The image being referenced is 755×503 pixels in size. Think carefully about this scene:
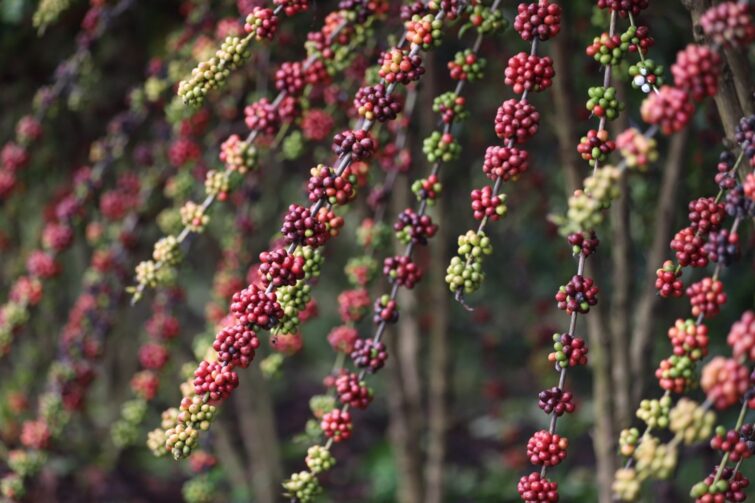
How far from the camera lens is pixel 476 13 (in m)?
1.04

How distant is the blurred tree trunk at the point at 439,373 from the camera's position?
2.02m

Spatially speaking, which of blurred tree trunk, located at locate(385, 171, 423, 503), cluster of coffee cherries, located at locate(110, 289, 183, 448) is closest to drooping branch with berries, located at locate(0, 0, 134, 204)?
cluster of coffee cherries, located at locate(110, 289, 183, 448)

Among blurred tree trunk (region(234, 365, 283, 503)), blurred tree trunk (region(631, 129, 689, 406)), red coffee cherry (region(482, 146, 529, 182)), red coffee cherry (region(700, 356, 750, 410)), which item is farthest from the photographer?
blurred tree trunk (region(234, 365, 283, 503))

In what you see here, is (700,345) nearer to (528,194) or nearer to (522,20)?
(522,20)

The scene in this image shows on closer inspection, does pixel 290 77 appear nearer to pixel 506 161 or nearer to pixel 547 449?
pixel 506 161

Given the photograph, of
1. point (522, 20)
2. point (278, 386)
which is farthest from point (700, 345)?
point (278, 386)

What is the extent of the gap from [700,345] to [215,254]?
239cm

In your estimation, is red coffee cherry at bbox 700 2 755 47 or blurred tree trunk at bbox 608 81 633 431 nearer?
red coffee cherry at bbox 700 2 755 47

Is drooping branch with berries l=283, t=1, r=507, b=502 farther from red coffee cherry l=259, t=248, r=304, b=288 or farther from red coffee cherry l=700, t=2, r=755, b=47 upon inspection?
red coffee cherry l=700, t=2, r=755, b=47

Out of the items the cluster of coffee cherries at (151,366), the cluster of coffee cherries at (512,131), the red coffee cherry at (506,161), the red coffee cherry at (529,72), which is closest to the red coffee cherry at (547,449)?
the cluster of coffee cherries at (512,131)

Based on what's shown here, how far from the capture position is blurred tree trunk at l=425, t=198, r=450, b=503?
6.61 ft

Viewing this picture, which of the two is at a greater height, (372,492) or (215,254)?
(215,254)

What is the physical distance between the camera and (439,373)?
2.14 meters

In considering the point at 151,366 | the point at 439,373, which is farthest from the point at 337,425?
the point at 439,373
